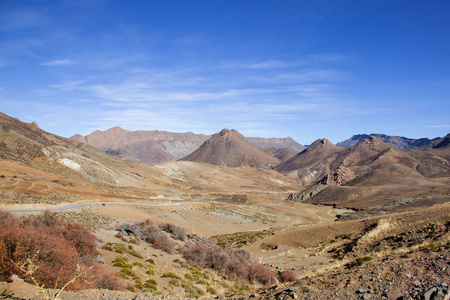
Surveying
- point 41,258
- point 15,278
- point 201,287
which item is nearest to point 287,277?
point 201,287

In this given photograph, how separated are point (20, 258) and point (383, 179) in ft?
393

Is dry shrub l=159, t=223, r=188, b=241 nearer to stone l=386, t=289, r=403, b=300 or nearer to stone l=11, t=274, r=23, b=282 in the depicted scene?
stone l=11, t=274, r=23, b=282

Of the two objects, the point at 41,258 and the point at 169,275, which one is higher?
the point at 41,258

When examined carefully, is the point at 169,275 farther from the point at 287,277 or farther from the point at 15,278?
the point at 15,278

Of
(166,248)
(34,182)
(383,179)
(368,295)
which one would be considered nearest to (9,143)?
(34,182)

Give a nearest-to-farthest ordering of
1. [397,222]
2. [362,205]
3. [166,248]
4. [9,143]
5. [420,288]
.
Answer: [420,288] < [166,248] < [397,222] < [362,205] < [9,143]

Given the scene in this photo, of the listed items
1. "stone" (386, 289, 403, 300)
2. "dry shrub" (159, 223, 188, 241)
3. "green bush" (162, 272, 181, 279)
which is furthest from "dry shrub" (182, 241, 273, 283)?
"stone" (386, 289, 403, 300)

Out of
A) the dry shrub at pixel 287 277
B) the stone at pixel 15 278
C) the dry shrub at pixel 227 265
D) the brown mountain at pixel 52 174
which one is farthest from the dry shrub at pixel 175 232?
the brown mountain at pixel 52 174

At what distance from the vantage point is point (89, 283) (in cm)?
958

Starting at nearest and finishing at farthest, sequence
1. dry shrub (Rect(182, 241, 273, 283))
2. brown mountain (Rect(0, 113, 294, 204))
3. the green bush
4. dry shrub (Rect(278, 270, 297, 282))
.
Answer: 1. the green bush
2. dry shrub (Rect(278, 270, 297, 282))
3. dry shrub (Rect(182, 241, 273, 283))
4. brown mountain (Rect(0, 113, 294, 204))

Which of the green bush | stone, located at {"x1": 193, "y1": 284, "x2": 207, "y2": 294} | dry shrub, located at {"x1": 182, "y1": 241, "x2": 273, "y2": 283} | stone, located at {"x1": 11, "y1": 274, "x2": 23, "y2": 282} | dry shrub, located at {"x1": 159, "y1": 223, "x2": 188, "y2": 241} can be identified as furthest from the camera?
dry shrub, located at {"x1": 159, "y1": 223, "x2": 188, "y2": 241}

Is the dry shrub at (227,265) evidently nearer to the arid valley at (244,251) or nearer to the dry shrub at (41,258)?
the arid valley at (244,251)

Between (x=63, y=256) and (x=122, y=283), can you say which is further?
(x=122, y=283)

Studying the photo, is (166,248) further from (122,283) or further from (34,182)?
(34,182)
